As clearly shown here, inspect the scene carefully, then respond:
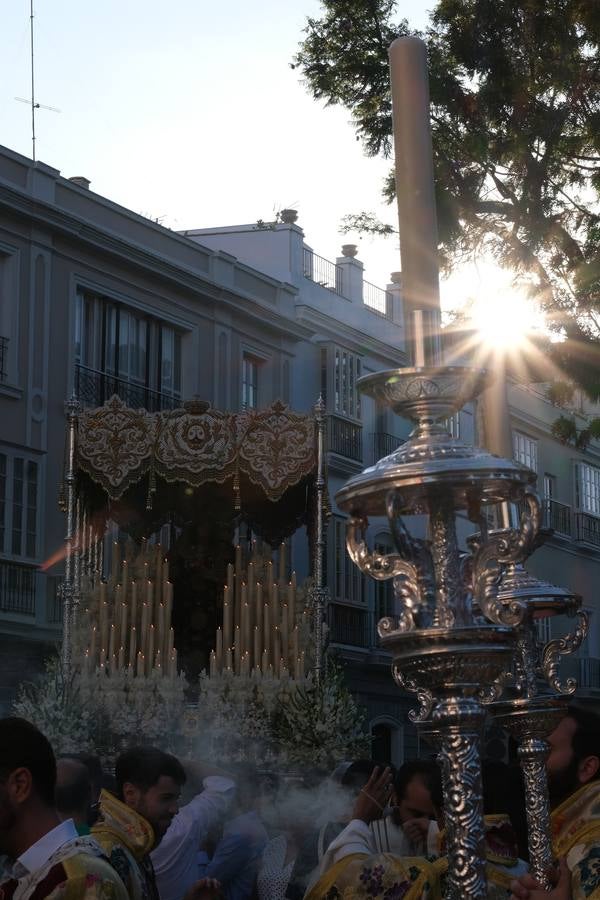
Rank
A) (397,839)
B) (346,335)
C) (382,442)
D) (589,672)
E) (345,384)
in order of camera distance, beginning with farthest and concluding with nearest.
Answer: (589,672)
(382,442)
(346,335)
(345,384)
(397,839)

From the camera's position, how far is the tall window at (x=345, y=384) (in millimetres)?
26578

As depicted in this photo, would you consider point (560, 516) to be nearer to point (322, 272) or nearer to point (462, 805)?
point (322, 272)

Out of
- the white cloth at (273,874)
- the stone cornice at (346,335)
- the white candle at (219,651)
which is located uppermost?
the stone cornice at (346,335)

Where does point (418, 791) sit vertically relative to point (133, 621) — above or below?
below

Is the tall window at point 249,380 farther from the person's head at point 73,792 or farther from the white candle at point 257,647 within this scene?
the person's head at point 73,792

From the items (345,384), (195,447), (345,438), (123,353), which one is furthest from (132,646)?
(345,384)

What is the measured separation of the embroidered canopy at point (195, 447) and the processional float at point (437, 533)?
965 cm

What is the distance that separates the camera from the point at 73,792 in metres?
4.96

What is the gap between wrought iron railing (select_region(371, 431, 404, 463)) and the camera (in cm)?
2733

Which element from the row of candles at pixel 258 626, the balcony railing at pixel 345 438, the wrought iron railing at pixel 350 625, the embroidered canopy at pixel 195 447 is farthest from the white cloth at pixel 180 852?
the balcony railing at pixel 345 438

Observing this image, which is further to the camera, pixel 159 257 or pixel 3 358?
pixel 159 257

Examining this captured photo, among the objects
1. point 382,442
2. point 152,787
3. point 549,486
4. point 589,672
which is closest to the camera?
point 152,787

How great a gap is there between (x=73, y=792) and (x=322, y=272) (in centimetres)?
2360

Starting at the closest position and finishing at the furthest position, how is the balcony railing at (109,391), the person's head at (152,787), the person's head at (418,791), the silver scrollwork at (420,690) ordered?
the silver scrollwork at (420,690) → the person's head at (152,787) → the person's head at (418,791) → the balcony railing at (109,391)
